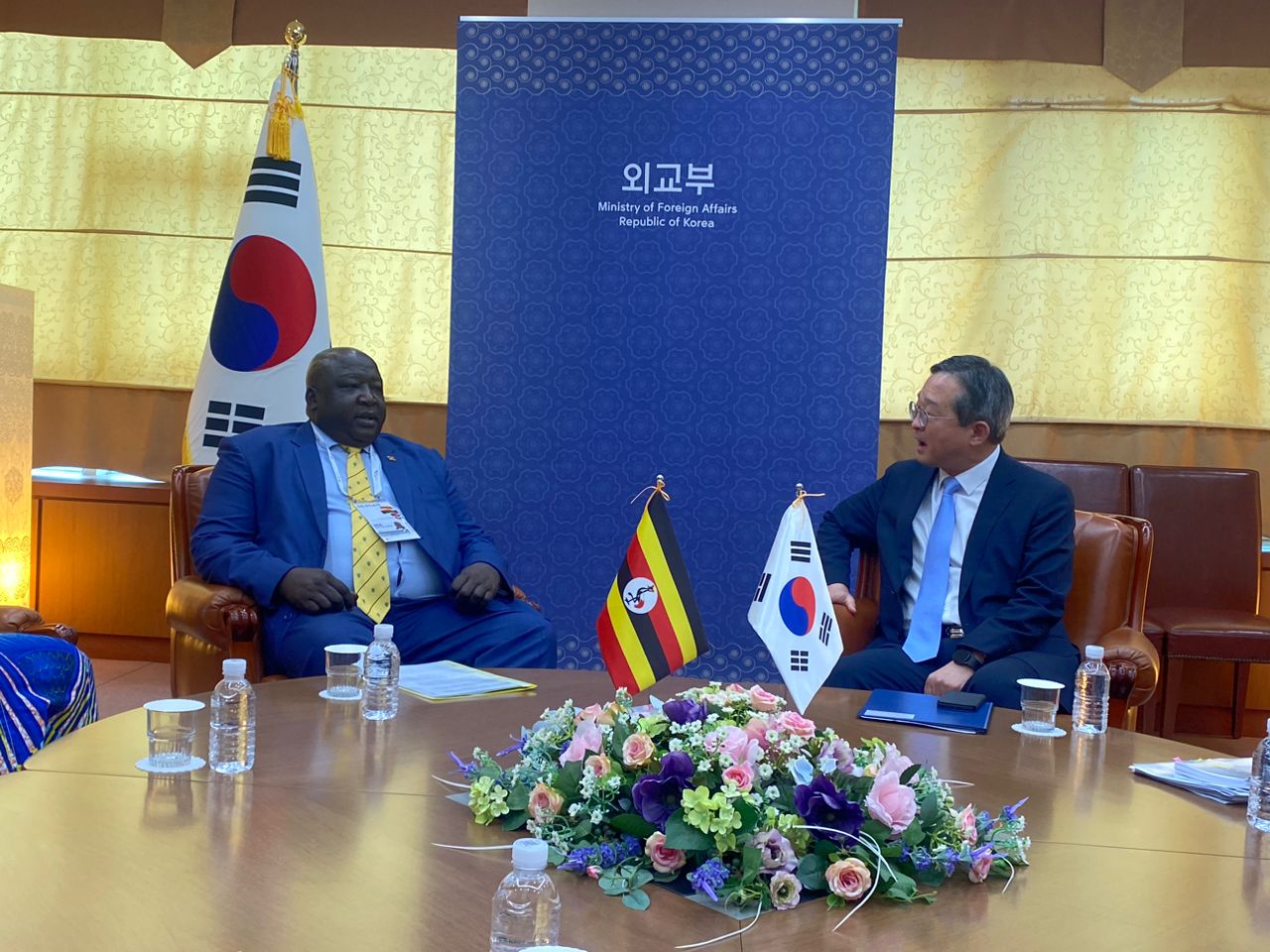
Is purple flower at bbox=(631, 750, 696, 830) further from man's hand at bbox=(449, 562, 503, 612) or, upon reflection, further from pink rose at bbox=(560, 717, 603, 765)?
man's hand at bbox=(449, 562, 503, 612)

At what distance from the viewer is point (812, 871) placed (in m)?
1.57

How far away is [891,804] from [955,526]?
2.14m

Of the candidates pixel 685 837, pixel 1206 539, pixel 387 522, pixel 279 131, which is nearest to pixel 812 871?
pixel 685 837

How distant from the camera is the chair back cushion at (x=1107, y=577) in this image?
3.72m

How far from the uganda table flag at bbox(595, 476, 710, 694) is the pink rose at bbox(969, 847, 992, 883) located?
696 millimetres

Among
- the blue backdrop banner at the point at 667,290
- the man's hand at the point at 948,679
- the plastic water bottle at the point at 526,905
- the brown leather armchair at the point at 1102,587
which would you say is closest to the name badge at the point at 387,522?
the blue backdrop banner at the point at 667,290

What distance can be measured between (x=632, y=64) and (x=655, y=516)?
2.35 m

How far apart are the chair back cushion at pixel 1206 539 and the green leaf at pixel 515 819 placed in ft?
13.0

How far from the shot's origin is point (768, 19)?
13.7 ft

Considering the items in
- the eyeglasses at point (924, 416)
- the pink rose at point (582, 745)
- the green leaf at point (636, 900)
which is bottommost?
the green leaf at point (636, 900)

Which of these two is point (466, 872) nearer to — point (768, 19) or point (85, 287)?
point (768, 19)

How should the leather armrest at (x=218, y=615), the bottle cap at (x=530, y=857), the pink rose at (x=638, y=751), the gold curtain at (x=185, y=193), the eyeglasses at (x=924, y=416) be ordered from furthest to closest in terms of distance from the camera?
the gold curtain at (x=185, y=193), the eyeglasses at (x=924, y=416), the leather armrest at (x=218, y=615), the pink rose at (x=638, y=751), the bottle cap at (x=530, y=857)

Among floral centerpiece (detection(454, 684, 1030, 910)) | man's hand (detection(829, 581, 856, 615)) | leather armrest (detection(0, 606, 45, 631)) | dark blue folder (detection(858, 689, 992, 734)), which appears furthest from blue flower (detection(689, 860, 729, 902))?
leather armrest (detection(0, 606, 45, 631))

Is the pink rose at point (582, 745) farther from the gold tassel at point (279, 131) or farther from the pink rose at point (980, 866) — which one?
the gold tassel at point (279, 131)
